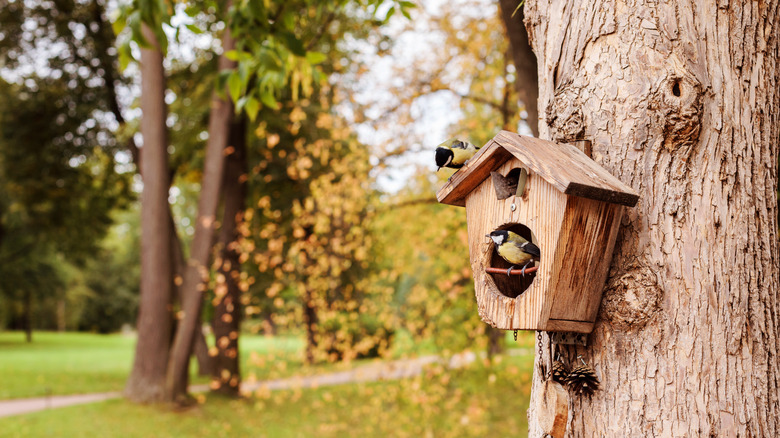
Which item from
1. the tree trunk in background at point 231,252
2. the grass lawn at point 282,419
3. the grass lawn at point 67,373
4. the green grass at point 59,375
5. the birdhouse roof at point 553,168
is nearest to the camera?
the birdhouse roof at point 553,168

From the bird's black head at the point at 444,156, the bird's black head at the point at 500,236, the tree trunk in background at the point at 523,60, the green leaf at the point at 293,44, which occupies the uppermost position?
the tree trunk in background at the point at 523,60

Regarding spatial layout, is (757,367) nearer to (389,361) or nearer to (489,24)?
(389,361)

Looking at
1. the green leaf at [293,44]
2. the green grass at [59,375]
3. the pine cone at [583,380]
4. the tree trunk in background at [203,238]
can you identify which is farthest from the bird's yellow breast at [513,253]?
the green grass at [59,375]

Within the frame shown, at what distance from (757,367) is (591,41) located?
3.65 feet

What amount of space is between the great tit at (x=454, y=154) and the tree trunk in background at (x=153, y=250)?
29.2 ft

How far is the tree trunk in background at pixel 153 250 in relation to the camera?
32.6 feet

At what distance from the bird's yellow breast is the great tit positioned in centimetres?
38

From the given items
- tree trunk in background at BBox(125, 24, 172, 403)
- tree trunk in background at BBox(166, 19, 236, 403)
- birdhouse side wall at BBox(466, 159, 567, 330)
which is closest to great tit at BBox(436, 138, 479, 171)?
birdhouse side wall at BBox(466, 159, 567, 330)

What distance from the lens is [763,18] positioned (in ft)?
6.39

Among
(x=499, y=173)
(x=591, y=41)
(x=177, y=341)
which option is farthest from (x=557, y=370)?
(x=177, y=341)

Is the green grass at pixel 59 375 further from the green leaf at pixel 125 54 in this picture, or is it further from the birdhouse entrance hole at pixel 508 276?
the birdhouse entrance hole at pixel 508 276

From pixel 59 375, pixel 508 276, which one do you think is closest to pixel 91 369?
pixel 59 375

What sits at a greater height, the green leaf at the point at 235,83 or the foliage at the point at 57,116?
the foliage at the point at 57,116

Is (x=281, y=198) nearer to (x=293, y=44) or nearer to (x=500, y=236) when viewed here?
(x=293, y=44)
